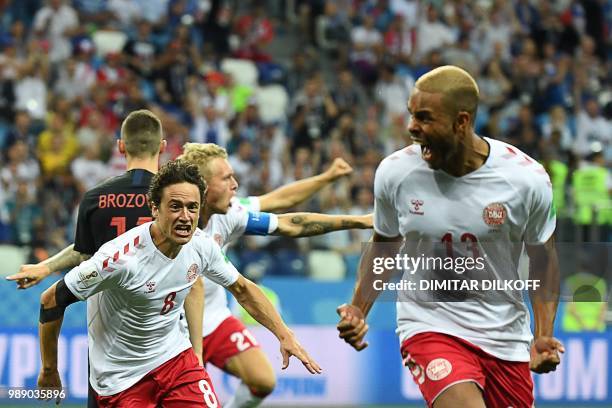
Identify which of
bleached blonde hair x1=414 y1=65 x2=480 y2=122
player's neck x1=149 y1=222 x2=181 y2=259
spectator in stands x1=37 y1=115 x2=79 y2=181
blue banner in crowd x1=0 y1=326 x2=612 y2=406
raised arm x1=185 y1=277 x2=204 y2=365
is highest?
spectator in stands x1=37 y1=115 x2=79 y2=181

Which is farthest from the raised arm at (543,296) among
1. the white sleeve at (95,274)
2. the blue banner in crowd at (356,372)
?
the blue banner in crowd at (356,372)

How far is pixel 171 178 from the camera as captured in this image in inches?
239

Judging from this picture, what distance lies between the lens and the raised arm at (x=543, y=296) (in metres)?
5.59

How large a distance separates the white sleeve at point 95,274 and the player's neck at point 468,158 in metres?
1.74

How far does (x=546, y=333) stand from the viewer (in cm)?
571

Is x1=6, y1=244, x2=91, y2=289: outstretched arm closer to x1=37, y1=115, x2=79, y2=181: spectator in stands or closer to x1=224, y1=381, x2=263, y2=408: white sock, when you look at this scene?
x1=224, y1=381, x2=263, y2=408: white sock

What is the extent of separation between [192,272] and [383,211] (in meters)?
1.11

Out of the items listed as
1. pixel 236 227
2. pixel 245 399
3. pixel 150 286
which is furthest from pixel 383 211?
pixel 245 399

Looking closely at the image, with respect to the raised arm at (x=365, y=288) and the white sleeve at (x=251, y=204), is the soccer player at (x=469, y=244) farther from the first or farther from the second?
the white sleeve at (x=251, y=204)

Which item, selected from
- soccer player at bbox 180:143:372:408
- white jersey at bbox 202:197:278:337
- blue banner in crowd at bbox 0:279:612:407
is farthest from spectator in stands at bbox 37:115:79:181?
white jersey at bbox 202:197:278:337

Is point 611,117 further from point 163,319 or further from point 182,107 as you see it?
point 163,319

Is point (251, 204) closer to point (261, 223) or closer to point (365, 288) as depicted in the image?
point (261, 223)

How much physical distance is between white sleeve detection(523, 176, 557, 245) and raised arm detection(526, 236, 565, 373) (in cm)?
5

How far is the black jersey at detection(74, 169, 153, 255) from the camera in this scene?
22.1ft
